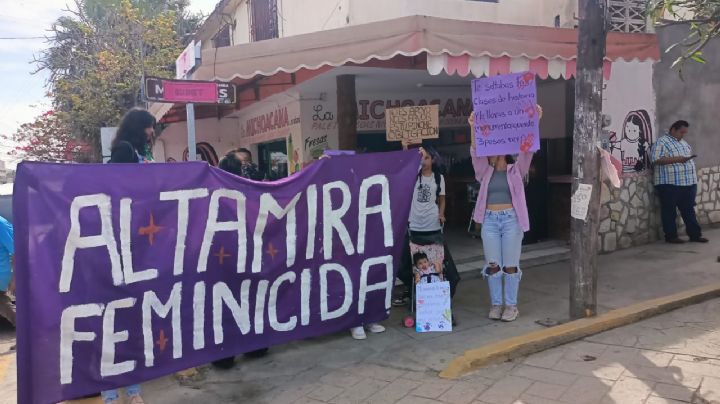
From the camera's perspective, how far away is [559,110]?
27.6 ft

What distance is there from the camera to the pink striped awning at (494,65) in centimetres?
499

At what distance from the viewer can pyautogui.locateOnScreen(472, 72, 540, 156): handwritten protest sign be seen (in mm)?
4739

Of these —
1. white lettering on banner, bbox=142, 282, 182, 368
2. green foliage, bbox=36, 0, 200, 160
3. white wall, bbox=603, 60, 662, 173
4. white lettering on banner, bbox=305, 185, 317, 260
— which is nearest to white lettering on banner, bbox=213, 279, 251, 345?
white lettering on banner, bbox=142, 282, 182, 368

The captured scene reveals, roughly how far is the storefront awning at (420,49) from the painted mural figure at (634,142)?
2.47 m

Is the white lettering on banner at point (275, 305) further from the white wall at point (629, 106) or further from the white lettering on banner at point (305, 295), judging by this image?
the white wall at point (629, 106)

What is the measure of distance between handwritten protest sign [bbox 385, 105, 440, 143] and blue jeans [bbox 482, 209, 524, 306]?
0.94 meters

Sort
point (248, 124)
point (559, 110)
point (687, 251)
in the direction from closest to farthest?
point (687, 251) → point (559, 110) → point (248, 124)

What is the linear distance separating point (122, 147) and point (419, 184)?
2.58 meters

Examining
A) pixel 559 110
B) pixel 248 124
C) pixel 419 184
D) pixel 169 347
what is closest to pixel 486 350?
pixel 419 184

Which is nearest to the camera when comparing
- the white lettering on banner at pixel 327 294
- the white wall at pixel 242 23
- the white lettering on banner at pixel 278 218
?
the white lettering on banner at pixel 278 218

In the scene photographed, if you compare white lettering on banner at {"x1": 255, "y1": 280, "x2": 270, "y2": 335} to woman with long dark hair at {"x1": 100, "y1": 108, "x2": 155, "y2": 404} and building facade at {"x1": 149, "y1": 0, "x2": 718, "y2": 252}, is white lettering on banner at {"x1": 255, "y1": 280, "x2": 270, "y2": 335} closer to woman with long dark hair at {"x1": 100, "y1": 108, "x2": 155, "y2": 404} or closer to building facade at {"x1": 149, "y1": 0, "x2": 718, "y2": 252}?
woman with long dark hair at {"x1": 100, "y1": 108, "x2": 155, "y2": 404}

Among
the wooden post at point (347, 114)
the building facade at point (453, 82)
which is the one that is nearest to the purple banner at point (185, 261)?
the building facade at point (453, 82)

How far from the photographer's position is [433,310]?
16.0 ft

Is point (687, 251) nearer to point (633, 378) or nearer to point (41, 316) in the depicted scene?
point (633, 378)
